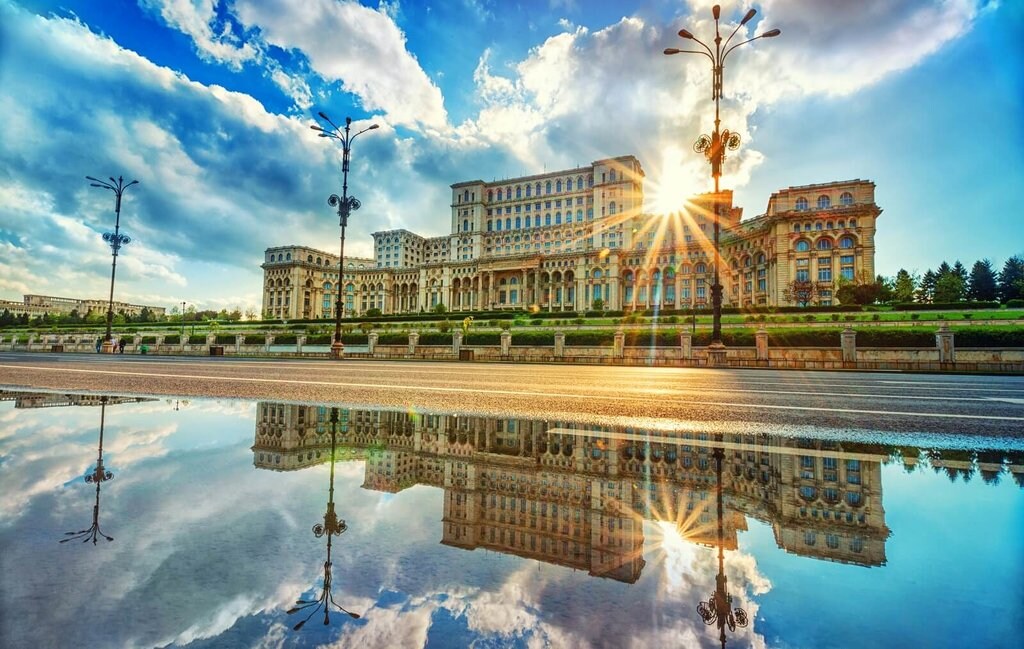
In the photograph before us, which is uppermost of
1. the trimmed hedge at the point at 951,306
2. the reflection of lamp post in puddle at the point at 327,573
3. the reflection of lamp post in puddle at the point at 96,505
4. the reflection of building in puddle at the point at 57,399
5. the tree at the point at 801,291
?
the tree at the point at 801,291

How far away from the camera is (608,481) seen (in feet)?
8.95

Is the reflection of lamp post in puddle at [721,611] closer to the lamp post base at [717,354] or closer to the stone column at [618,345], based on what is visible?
the lamp post base at [717,354]

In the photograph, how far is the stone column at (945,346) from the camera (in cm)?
1939

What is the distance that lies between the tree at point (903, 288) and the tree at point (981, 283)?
632 cm

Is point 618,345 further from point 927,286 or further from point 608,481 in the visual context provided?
point 927,286

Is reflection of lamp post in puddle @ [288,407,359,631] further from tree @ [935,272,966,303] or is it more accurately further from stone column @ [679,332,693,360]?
tree @ [935,272,966,303]

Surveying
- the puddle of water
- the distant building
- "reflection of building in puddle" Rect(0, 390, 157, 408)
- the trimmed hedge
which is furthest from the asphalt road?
the distant building

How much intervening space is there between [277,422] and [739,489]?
13.6 feet

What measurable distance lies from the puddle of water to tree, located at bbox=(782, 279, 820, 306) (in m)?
74.2

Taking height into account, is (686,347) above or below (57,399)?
above

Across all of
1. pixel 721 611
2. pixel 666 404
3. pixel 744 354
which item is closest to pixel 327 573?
pixel 721 611

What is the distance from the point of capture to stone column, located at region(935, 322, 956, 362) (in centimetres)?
1939

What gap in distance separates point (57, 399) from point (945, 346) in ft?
90.3

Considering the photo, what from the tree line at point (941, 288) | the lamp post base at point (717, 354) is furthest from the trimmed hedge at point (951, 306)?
the lamp post base at point (717, 354)
